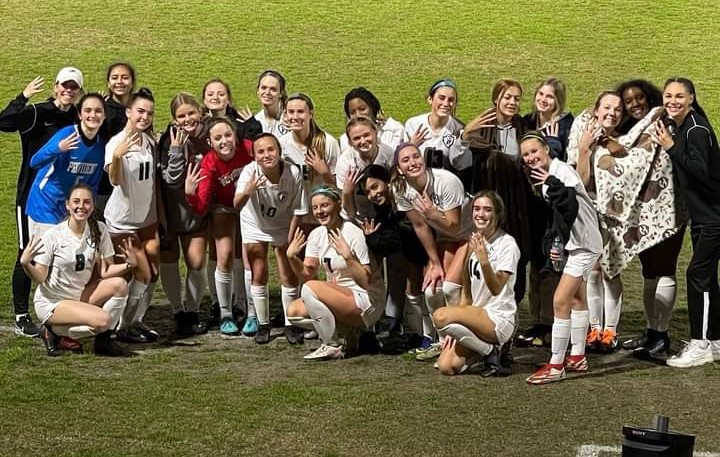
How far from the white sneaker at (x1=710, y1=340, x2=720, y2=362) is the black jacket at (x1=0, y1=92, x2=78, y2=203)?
4570 mm

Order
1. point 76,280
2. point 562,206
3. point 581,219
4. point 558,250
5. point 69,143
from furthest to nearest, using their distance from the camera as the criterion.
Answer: point 69,143 < point 76,280 < point 558,250 < point 581,219 < point 562,206

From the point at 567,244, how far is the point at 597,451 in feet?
5.47

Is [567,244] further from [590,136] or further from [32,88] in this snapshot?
[32,88]

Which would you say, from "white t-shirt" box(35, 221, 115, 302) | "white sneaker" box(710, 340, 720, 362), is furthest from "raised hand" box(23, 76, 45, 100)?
"white sneaker" box(710, 340, 720, 362)

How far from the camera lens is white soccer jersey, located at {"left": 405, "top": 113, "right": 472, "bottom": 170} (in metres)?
9.04

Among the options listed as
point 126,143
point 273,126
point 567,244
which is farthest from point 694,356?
point 126,143

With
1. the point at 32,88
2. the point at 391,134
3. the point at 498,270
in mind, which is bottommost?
the point at 498,270

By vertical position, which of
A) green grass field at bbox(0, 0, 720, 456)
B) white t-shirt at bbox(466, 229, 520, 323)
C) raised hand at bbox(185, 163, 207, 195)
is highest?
raised hand at bbox(185, 163, 207, 195)

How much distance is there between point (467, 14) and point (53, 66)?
682cm

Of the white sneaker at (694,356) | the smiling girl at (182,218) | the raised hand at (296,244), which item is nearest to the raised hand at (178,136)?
the smiling girl at (182,218)

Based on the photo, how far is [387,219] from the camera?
867cm

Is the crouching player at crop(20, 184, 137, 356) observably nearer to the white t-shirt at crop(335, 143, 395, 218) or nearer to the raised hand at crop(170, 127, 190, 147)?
the raised hand at crop(170, 127, 190, 147)

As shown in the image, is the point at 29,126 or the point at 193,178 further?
the point at 29,126

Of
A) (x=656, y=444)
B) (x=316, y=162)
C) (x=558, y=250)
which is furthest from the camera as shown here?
(x=316, y=162)
